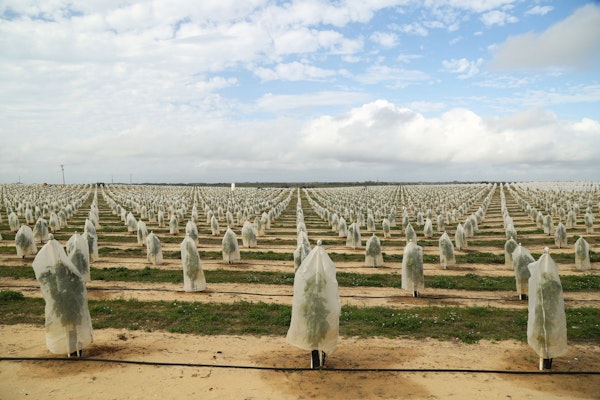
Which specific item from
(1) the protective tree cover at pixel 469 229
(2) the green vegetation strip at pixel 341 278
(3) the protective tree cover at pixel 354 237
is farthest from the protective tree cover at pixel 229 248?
(1) the protective tree cover at pixel 469 229

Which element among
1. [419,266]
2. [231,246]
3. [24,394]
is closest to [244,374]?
[24,394]

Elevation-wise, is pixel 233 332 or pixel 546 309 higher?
pixel 546 309

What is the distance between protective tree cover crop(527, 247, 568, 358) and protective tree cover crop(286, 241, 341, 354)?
3846 millimetres

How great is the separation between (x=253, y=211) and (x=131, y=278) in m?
26.7

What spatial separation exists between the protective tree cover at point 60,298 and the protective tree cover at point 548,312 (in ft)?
30.0

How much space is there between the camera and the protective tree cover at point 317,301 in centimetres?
783

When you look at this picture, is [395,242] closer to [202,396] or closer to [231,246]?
[231,246]

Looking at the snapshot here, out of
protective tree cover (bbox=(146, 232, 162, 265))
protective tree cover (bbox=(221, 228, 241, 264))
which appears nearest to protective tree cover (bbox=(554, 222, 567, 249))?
protective tree cover (bbox=(221, 228, 241, 264))

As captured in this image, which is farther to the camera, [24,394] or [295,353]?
[295,353]

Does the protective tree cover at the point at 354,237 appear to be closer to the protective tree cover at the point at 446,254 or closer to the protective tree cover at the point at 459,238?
the protective tree cover at the point at 459,238

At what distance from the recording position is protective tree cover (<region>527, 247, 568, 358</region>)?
7750 millimetres

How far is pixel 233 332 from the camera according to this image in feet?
33.9

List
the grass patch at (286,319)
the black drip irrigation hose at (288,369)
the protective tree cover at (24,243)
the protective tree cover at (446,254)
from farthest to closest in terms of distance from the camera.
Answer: the protective tree cover at (24,243), the protective tree cover at (446,254), the grass patch at (286,319), the black drip irrigation hose at (288,369)

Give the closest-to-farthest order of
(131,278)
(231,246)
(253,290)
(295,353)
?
(295,353)
(253,290)
(131,278)
(231,246)
